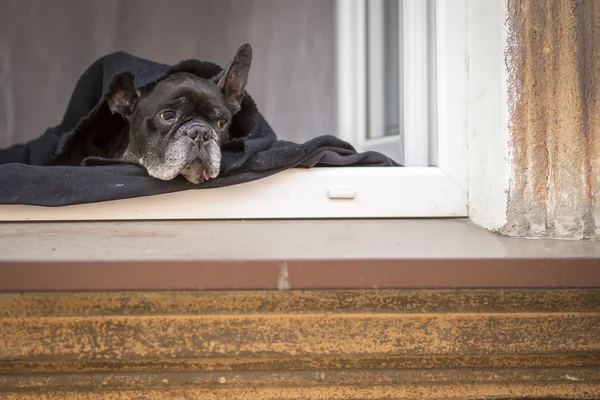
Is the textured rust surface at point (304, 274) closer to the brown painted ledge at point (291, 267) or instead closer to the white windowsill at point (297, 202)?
the brown painted ledge at point (291, 267)

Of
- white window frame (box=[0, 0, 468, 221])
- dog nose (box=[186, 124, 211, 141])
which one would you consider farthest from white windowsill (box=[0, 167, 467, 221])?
dog nose (box=[186, 124, 211, 141])

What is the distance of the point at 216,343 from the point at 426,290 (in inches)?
12.7

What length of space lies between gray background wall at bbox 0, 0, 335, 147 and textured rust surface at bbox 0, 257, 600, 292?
74.1 inches

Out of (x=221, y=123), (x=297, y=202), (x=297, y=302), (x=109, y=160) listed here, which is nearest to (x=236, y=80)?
(x=221, y=123)

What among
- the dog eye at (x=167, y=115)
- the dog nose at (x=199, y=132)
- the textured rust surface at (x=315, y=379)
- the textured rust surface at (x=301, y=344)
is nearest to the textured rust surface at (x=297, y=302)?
the textured rust surface at (x=301, y=344)

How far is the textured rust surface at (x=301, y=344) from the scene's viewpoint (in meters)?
0.78

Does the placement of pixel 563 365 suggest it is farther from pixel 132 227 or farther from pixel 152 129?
pixel 152 129

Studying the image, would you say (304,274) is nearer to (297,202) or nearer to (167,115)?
(297,202)

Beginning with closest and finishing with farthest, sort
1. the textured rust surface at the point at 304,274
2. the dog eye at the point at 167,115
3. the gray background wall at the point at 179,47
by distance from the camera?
the textured rust surface at the point at 304,274 → the dog eye at the point at 167,115 → the gray background wall at the point at 179,47

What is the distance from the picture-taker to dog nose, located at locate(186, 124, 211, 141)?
1.33 meters

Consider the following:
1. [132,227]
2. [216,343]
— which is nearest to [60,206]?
[132,227]

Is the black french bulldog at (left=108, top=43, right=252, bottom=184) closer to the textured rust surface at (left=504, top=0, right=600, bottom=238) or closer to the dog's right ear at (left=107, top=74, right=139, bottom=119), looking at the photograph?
the dog's right ear at (left=107, top=74, right=139, bottom=119)

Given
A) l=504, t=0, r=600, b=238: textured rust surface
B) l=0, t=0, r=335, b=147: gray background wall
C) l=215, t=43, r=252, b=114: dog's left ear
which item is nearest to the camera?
l=504, t=0, r=600, b=238: textured rust surface

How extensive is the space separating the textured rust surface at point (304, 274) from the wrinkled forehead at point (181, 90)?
0.80 meters
